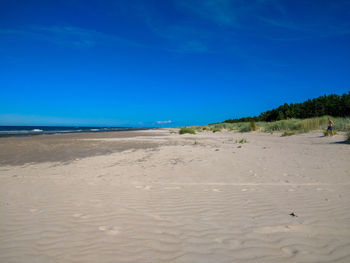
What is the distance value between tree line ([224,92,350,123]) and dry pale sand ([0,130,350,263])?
42.3m

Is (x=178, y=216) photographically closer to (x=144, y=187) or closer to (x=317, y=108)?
(x=144, y=187)

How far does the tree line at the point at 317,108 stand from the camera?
3859 cm

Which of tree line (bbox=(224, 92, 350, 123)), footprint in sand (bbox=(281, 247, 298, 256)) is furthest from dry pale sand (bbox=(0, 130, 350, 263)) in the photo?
tree line (bbox=(224, 92, 350, 123))

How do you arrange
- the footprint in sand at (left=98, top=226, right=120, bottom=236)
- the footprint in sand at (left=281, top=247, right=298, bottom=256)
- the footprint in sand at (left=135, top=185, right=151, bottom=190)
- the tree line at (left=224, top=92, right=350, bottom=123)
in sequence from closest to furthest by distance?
the footprint in sand at (left=281, top=247, right=298, bottom=256) → the footprint in sand at (left=98, top=226, right=120, bottom=236) → the footprint in sand at (left=135, top=185, right=151, bottom=190) → the tree line at (left=224, top=92, right=350, bottom=123)

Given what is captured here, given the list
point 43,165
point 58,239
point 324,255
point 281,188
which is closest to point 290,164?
point 281,188

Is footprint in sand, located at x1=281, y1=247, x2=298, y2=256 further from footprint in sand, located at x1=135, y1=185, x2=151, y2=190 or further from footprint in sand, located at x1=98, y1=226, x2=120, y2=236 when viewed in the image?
footprint in sand, located at x1=135, y1=185, x2=151, y2=190

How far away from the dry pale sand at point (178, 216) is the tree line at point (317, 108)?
1666 inches

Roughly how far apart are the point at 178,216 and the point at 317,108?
165 ft

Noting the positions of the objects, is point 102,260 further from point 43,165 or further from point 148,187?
point 43,165

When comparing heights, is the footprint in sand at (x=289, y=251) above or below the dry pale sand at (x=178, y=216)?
below

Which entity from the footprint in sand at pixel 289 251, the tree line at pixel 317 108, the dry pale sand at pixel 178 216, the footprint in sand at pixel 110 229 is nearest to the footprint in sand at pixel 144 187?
the dry pale sand at pixel 178 216

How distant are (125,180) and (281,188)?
3659mm

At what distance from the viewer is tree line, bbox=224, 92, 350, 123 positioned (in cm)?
3859

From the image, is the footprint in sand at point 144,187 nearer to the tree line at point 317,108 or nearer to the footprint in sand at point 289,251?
the footprint in sand at point 289,251
